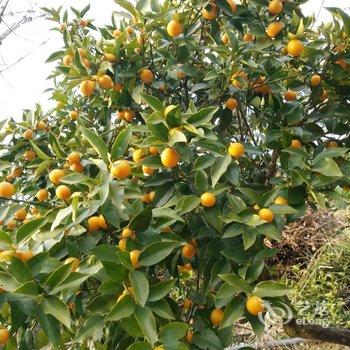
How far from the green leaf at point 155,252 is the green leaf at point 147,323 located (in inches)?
3.9

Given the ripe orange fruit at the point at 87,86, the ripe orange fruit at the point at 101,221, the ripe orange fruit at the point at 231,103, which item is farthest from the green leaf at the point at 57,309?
the ripe orange fruit at the point at 231,103

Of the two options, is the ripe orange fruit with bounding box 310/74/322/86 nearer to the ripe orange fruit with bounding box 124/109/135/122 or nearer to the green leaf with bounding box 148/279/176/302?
the ripe orange fruit with bounding box 124/109/135/122

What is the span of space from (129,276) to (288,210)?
15.9 inches

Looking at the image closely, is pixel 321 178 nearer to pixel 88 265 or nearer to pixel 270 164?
pixel 270 164

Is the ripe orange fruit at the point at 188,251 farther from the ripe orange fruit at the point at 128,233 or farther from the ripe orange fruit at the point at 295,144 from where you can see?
the ripe orange fruit at the point at 295,144

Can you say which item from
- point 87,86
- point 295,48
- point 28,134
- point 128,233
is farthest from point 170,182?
point 28,134

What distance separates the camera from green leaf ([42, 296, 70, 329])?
2.70ft

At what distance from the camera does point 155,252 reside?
3.06 ft

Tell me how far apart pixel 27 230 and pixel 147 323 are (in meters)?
0.34

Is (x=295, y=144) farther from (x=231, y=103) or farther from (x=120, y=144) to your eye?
(x=120, y=144)

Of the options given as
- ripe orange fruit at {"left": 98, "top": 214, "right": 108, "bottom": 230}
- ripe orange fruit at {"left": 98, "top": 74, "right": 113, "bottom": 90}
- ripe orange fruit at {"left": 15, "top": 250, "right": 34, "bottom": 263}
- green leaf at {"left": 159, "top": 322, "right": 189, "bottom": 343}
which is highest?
ripe orange fruit at {"left": 98, "top": 74, "right": 113, "bottom": 90}

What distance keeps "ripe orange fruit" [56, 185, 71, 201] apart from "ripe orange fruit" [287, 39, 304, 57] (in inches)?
30.4

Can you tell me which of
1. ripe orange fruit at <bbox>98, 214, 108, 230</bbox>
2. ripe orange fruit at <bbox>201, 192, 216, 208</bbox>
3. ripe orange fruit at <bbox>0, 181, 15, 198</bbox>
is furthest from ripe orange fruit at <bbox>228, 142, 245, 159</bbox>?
ripe orange fruit at <bbox>0, 181, 15, 198</bbox>

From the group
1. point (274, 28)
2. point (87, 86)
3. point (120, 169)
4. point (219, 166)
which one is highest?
point (87, 86)
